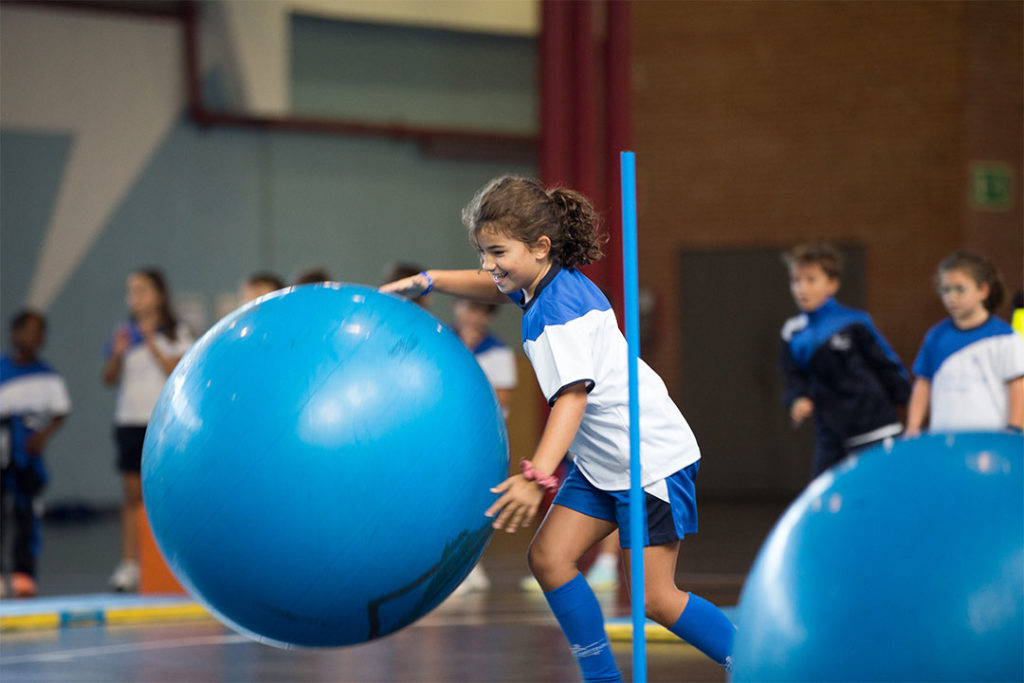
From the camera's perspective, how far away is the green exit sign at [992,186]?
11.9 metres

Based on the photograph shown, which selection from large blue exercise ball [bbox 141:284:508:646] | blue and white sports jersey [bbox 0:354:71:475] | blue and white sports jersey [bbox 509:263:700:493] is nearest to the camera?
large blue exercise ball [bbox 141:284:508:646]

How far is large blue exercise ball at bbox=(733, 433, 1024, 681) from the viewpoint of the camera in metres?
2.62

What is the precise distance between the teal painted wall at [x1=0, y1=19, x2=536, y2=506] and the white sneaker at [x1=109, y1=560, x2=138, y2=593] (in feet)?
20.6

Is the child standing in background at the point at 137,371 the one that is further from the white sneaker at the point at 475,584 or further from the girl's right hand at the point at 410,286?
the girl's right hand at the point at 410,286

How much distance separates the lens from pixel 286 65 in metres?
14.1

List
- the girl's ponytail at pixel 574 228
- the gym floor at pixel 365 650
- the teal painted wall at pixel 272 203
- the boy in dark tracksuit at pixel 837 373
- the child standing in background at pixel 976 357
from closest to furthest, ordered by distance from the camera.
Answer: the girl's ponytail at pixel 574 228 → the gym floor at pixel 365 650 → the child standing in background at pixel 976 357 → the boy in dark tracksuit at pixel 837 373 → the teal painted wall at pixel 272 203

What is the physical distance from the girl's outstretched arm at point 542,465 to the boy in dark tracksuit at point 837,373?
3.24 m

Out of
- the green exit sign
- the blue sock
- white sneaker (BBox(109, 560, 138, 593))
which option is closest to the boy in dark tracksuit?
the blue sock

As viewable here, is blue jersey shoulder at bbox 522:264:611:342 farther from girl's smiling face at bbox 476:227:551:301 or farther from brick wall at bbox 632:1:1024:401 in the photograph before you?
brick wall at bbox 632:1:1024:401

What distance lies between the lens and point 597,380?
3.71 meters

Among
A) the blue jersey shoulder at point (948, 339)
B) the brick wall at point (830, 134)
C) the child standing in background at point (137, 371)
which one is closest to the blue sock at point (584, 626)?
the blue jersey shoulder at point (948, 339)

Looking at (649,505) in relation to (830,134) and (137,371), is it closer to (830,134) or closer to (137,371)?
(137,371)

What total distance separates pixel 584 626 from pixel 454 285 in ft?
3.61

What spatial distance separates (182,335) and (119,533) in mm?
4516
